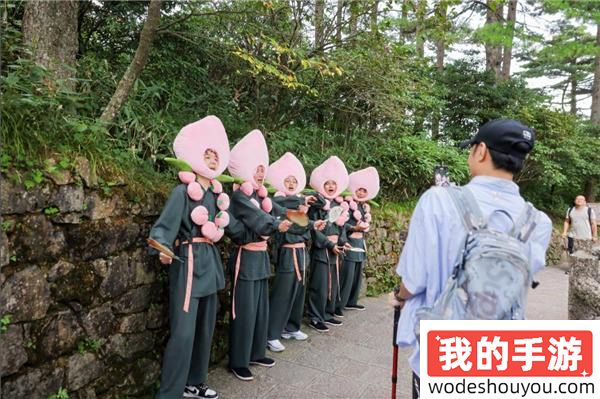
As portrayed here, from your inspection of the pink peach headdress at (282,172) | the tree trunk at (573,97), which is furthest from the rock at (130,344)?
the tree trunk at (573,97)

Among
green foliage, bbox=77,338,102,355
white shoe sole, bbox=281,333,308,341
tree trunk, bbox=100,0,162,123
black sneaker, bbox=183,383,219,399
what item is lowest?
white shoe sole, bbox=281,333,308,341

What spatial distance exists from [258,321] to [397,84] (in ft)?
15.7

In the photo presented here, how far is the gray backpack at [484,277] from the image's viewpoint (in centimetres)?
176

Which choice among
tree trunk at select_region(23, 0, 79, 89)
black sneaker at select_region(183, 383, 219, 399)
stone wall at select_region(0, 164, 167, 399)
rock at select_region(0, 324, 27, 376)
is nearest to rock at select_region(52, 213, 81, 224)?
stone wall at select_region(0, 164, 167, 399)

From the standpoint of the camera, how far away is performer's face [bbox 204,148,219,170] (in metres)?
3.35

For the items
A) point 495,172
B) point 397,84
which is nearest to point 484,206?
point 495,172

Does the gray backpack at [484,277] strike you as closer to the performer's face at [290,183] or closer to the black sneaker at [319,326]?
the performer's face at [290,183]

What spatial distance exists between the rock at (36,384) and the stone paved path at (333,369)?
4.20ft

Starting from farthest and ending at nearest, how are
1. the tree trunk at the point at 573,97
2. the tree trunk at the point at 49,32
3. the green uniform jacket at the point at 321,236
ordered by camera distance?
the tree trunk at the point at 573,97 → the green uniform jacket at the point at 321,236 → the tree trunk at the point at 49,32

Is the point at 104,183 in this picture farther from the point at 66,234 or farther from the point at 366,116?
the point at 366,116

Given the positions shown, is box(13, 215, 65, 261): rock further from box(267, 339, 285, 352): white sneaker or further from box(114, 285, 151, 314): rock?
box(267, 339, 285, 352): white sneaker

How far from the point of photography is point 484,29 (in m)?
9.38

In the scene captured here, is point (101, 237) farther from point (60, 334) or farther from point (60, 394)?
point (60, 394)

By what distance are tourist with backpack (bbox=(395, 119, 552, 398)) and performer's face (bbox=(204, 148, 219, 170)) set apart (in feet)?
6.14
